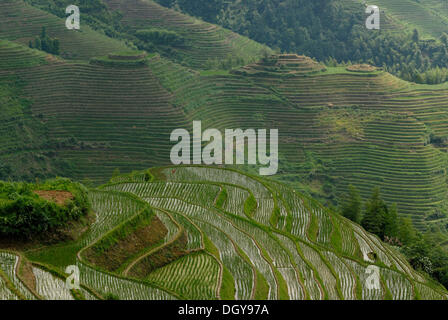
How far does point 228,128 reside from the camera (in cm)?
4300

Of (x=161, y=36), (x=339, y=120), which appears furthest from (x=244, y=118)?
(x=161, y=36)

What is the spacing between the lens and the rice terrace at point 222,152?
14.8m

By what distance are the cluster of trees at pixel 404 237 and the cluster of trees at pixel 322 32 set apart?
32.2m

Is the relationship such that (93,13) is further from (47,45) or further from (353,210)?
(353,210)

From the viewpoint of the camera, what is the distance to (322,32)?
6606 centimetres

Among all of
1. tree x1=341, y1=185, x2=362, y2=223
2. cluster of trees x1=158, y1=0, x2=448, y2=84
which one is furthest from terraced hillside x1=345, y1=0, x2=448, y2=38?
tree x1=341, y1=185, x2=362, y2=223

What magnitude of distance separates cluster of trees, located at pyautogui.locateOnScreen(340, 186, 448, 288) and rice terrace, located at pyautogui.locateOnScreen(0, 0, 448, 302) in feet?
0.26

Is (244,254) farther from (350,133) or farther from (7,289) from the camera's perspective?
(350,133)

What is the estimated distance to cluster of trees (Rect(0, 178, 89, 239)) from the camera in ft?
47.8

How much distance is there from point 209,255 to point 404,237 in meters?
13.4

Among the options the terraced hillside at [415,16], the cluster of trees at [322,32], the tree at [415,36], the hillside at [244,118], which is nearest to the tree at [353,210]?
the hillside at [244,118]
